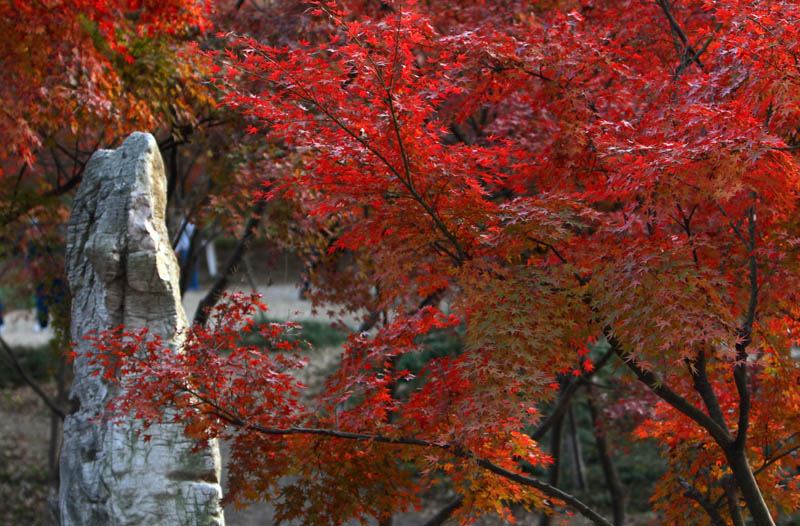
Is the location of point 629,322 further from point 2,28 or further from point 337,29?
point 2,28

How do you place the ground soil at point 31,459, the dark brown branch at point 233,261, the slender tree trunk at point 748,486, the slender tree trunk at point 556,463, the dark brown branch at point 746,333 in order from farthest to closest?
the ground soil at point 31,459
the slender tree trunk at point 556,463
the dark brown branch at point 233,261
the slender tree trunk at point 748,486
the dark brown branch at point 746,333

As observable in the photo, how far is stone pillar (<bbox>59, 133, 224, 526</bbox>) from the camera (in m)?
4.97

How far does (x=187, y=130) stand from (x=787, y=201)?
21.0ft

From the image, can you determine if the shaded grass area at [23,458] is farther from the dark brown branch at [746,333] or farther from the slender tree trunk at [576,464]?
the dark brown branch at [746,333]

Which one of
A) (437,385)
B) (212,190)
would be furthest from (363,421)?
(212,190)

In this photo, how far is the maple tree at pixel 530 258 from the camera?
11.9 feet

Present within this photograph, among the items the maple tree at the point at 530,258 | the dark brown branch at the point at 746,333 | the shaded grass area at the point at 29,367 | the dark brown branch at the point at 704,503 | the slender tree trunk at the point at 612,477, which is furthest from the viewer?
the shaded grass area at the point at 29,367

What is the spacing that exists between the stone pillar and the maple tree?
22.5 inches

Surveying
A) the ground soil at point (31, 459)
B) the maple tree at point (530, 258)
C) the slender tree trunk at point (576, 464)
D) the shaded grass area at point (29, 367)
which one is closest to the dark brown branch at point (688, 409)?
the maple tree at point (530, 258)

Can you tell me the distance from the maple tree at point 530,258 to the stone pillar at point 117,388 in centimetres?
57

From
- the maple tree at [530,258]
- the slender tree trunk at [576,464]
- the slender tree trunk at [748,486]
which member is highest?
the slender tree trunk at [576,464]

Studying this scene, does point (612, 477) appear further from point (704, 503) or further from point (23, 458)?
point (23, 458)

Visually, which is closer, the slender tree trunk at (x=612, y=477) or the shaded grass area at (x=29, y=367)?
the slender tree trunk at (x=612, y=477)

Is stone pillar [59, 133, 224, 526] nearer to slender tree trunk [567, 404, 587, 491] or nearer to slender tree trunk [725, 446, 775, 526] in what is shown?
slender tree trunk [725, 446, 775, 526]
